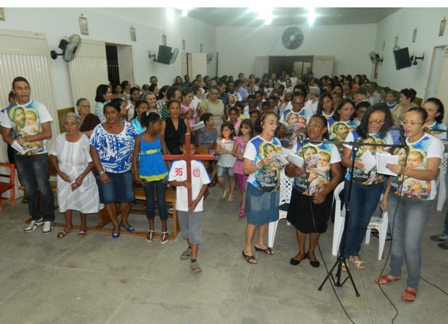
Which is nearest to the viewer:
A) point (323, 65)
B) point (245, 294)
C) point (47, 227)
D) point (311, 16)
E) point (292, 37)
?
point (245, 294)

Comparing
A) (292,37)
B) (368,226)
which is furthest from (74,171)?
(292,37)

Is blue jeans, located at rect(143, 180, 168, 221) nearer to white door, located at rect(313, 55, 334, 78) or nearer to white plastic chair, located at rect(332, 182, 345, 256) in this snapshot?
white plastic chair, located at rect(332, 182, 345, 256)

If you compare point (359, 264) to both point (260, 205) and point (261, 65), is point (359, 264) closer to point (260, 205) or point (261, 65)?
point (260, 205)

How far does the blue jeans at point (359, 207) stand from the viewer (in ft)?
8.86

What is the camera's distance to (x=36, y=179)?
3613 mm

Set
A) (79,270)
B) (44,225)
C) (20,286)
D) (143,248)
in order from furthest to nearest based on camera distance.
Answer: (44,225), (143,248), (79,270), (20,286)

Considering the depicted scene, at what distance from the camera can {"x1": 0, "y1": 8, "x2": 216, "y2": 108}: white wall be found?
5.16 metres

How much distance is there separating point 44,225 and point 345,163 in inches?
132

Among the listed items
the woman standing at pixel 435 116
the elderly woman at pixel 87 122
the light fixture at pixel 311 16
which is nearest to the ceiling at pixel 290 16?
the light fixture at pixel 311 16

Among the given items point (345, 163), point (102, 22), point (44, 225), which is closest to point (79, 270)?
point (44, 225)

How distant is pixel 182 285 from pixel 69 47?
4.59 meters

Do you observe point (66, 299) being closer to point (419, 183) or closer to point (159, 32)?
point (419, 183)

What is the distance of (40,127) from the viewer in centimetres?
347

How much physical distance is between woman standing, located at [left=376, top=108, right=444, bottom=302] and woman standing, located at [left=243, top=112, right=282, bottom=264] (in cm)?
94
